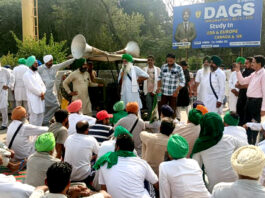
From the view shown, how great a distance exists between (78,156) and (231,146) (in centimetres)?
189

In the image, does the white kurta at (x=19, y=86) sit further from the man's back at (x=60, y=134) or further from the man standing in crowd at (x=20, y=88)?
the man's back at (x=60, y=134)

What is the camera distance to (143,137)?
3.88m

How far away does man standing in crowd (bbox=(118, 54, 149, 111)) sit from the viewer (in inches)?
279

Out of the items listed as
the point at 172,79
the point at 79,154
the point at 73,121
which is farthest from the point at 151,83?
the point at 79,154

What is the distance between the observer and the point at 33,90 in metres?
7.08

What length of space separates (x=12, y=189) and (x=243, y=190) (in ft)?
6.06

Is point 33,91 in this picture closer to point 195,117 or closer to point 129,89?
point 129,89

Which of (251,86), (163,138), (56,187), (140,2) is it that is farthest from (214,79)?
(140,2)

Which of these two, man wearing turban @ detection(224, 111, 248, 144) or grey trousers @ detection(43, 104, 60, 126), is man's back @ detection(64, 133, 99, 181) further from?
grey trousers @ detection(43, 104, 60, 126)

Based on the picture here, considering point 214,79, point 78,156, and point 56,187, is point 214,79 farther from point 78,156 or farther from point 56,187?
point 56,187

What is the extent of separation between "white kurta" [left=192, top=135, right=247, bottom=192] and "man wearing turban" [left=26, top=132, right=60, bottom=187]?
163 cm

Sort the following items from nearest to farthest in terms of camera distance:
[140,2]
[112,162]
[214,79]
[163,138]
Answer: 1. [112,162]
2. [163,138]
3. [214,79]
4. [140,2]

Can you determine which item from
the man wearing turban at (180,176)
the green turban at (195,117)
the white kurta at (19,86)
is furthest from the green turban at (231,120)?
the white kurta at (19,86)

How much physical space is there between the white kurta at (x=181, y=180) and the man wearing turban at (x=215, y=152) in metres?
0.43
